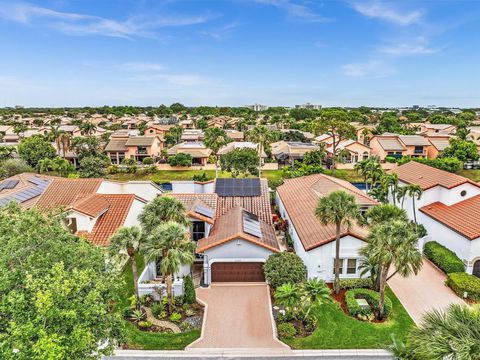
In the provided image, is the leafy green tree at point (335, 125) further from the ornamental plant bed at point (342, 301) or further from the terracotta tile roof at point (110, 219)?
the terracotta tile roof at point (110, 219)

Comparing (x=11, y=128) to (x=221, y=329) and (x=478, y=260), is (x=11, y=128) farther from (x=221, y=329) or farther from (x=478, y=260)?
(x=478, y=260)

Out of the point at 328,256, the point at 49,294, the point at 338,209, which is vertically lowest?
the point at 328,256

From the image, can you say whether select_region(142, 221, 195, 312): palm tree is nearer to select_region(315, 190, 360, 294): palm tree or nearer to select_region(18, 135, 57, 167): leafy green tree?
select_region(315, 190, 360, 294): palm tree

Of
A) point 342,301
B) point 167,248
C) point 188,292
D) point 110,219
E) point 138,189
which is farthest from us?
point 138,189

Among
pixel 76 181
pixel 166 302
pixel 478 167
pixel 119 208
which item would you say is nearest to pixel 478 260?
Answer: pixel 166 302

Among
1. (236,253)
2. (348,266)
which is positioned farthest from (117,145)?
(348,266)

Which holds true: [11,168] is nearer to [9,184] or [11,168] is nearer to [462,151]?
[9,184]

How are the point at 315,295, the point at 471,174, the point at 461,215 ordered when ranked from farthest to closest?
the point at 471,174 < the point at 461,215 < the point at 315,295
